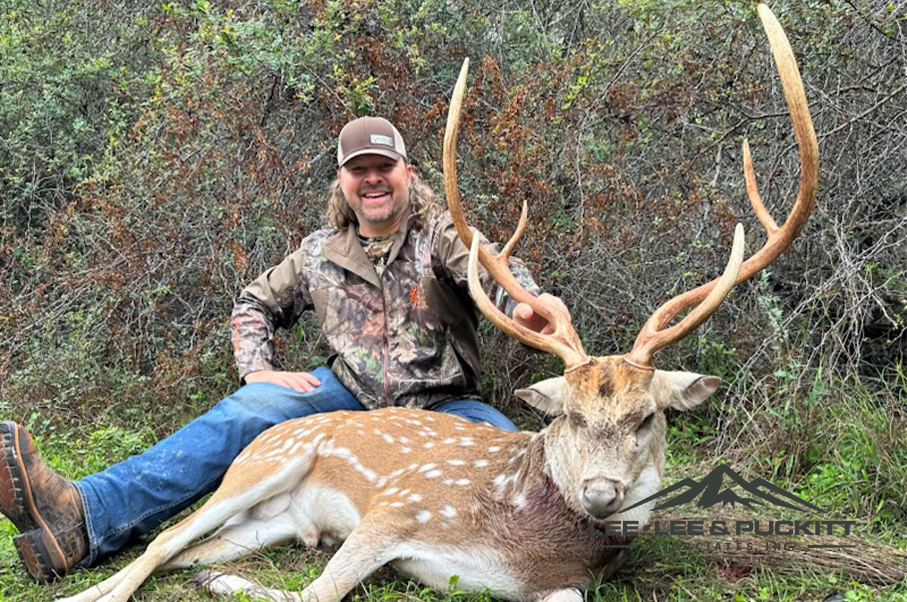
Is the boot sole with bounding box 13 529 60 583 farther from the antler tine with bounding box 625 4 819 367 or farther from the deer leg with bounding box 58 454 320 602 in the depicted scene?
the antler tine with bounding box 625 4 819 367

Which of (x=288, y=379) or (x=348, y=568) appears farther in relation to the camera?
(x=288, y=379)

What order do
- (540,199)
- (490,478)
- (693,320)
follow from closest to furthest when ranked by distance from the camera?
(693,320) → (490,478) → (540,199)

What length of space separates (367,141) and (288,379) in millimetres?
1271

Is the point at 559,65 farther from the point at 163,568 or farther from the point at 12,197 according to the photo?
the point at 12,197

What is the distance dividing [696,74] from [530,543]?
3381mm

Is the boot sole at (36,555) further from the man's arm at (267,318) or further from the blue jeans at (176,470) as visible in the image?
the man's arm at (267,318)

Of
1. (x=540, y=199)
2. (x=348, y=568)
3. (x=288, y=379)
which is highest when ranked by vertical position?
(x=540, y=199)

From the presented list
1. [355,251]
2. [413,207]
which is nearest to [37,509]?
[355,251]

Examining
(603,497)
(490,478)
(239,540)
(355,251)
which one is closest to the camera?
(603,497)

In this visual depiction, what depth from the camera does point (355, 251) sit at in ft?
15.6

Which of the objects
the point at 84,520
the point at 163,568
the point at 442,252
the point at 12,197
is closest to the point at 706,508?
the point at 442,252

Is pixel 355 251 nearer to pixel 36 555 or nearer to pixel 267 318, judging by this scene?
pixel 267 318

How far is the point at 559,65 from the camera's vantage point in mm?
5949

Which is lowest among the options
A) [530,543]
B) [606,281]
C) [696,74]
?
[530,543]
